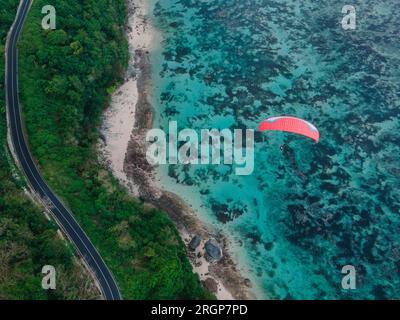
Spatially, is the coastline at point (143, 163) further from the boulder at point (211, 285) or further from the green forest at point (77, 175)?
the green forest at point (77, 175)

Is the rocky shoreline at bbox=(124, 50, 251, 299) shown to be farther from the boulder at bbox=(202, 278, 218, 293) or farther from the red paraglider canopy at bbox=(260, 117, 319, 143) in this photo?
the red paraglider canopy at bbox=(260, 117, 319, 143)

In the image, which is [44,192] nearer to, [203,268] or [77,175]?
[77,175]

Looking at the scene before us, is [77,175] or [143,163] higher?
[143,163]

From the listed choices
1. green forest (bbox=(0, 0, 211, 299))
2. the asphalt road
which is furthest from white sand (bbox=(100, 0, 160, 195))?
the asphalt road

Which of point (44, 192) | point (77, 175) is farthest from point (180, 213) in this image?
point (44, 192)
